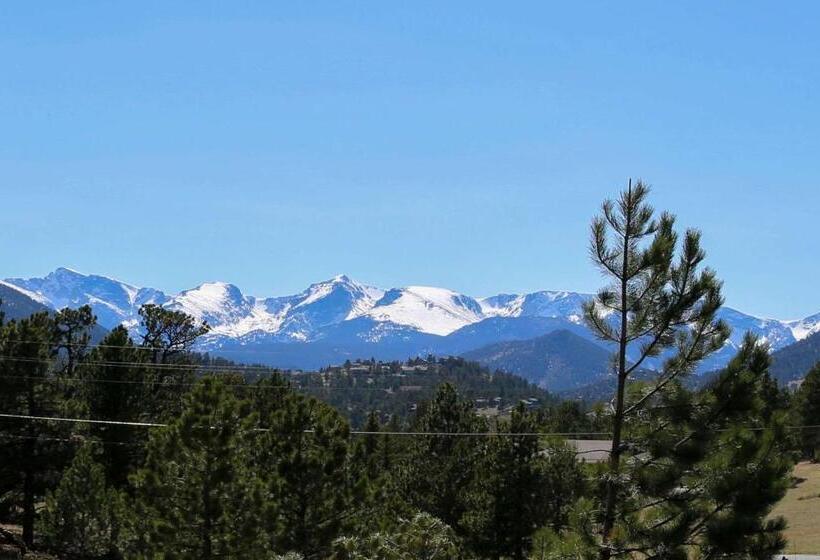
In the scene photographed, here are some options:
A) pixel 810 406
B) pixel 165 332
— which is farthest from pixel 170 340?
pixel 810 406

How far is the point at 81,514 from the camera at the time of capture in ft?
109

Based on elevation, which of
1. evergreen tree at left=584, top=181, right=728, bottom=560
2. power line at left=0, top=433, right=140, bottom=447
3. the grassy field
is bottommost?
the grassy field

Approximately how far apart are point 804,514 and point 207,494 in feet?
110

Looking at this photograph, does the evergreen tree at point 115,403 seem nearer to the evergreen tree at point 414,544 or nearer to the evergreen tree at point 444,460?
the evergreen tree at point 444,460

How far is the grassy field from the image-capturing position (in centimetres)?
3550

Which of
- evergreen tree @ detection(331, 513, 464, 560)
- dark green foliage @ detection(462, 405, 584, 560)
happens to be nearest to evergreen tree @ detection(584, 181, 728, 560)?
evergreen tree @ detection(331, 513, 464, 560)

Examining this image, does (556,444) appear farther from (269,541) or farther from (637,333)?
(269,541)

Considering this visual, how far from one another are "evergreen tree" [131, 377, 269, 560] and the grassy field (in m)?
15.9

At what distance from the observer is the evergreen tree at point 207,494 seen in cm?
2597

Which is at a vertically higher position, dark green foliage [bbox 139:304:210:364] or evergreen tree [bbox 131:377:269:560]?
dark green foliage [bbox 139:304:210:364]

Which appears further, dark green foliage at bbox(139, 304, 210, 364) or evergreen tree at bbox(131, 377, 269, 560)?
dark green foliage at bbox(139, 304, 210, 364)

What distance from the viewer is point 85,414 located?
126 feet

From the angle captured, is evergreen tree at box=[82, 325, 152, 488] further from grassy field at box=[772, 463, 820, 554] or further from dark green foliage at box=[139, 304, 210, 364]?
grassy field at box=[772, 463, 820, 554]

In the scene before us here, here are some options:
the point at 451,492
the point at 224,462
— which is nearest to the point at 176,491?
the point at 224,462
